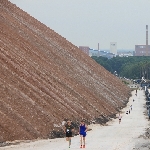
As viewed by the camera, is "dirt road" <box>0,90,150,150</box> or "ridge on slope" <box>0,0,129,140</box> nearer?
"dirt road" <box>0,90,150,150</box>

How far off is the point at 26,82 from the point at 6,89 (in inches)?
238

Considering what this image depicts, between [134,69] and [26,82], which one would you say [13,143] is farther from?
[134,69]

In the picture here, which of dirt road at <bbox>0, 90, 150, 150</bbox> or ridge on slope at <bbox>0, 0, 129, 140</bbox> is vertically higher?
ridge on slope at <bbox>0, 0, 129, 140</bbox>

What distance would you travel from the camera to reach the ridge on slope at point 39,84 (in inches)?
1505

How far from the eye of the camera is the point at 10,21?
77.6m

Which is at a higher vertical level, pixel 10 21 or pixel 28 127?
pixel 10 21

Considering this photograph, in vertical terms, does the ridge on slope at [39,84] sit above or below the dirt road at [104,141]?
above

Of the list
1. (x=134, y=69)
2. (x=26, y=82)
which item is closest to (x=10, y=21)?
(x=26, y=82)

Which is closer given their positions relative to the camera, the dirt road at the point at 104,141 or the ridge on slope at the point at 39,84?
the dirt road at the point at 104,141

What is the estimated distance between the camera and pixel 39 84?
5025 cm

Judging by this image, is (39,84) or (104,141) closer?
(104,141)

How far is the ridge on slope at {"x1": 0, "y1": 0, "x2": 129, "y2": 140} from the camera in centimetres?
3822

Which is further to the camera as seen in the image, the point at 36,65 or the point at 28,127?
the point at 36,65

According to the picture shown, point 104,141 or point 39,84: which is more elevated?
point 39,84
